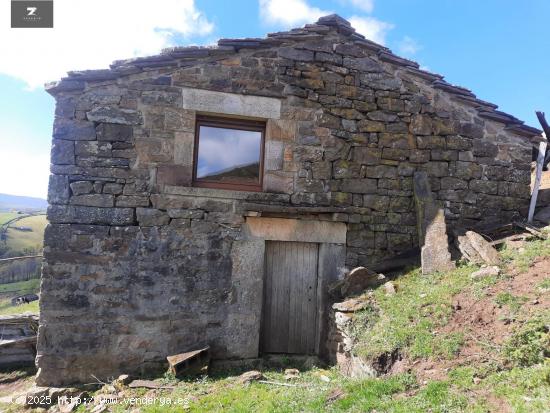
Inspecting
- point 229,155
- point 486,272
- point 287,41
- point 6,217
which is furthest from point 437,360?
point 6,217

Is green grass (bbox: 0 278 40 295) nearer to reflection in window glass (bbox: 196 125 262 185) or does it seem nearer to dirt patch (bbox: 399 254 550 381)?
reflection in window glass (bbox: 196 125 262 185)

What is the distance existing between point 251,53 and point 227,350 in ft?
14.1

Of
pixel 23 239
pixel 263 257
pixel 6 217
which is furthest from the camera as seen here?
pixel 6 217

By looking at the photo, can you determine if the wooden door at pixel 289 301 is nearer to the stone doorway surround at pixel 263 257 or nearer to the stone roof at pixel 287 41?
the stone doorway surround at pixel 263 257

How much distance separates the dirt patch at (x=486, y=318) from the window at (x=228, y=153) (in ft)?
10.0

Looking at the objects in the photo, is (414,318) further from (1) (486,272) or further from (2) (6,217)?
(2) (6,217)

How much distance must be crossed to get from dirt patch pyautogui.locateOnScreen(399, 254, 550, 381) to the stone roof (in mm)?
2822

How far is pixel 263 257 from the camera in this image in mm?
5301

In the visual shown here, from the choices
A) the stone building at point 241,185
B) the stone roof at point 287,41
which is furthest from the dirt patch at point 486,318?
the stone roof at point 287,41

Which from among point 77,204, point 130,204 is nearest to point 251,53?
point 130,204

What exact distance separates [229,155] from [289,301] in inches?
92.9

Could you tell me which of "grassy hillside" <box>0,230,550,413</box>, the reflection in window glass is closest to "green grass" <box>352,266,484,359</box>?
"grassy hillside" <box>0,230,550,413</box>

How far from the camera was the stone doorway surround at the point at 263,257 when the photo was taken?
517 centimetres

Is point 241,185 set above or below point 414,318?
above
